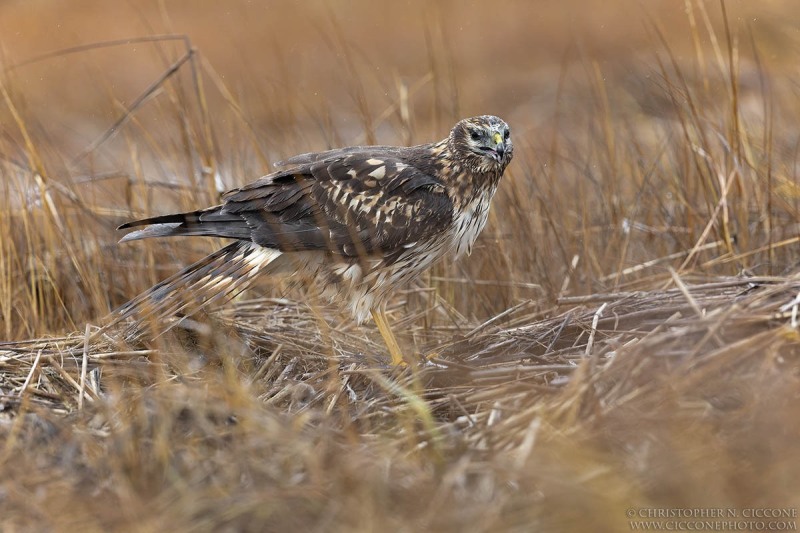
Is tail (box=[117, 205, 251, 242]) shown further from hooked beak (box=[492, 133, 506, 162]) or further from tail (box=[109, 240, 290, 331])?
hooked beak (box=[492, 133, 506, 162])

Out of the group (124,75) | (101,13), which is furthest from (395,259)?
(101,13)

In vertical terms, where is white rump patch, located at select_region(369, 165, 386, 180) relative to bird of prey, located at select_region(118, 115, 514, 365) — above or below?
above

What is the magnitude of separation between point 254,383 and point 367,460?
50.8 inches

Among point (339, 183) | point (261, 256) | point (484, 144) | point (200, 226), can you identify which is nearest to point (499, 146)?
point (484, 144)

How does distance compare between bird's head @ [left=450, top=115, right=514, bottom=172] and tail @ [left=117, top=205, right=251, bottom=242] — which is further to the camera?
bird's head @ [left=450, top=115, right=514, bottom=172]

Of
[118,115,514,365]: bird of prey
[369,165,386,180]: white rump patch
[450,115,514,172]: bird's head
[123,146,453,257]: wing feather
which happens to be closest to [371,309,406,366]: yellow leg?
[118,115,514,365]: bird of prey

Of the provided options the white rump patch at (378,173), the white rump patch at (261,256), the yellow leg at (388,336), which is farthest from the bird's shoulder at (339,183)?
the yellow leg at (388,336)

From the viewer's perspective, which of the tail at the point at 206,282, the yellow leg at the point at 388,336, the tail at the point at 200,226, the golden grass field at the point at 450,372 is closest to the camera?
the golden grass field at the point at 450,372

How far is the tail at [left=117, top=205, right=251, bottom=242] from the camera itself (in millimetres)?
4121

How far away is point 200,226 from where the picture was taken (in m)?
4.17

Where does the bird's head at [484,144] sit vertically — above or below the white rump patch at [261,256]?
above

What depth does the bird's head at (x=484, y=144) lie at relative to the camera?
430cm

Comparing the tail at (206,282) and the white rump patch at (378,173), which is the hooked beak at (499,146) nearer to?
the white rump patch at (378,173)

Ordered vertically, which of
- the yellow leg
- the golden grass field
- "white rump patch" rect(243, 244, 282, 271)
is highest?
"white rump patch" rect(243, 244, 282, 271)
